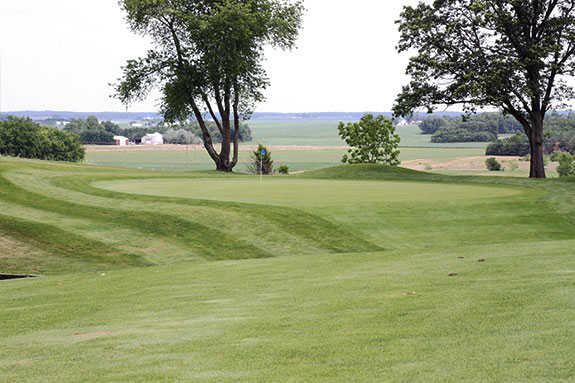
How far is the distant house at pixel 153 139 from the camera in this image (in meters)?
175

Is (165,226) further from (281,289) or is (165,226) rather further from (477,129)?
(477,129)

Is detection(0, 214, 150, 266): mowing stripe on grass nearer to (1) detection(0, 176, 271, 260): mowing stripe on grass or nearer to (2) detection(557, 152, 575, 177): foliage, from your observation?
(1) detection(0, 176, 271, 260): mowing stripe on grass

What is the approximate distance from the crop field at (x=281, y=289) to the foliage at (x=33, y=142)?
7850 cm

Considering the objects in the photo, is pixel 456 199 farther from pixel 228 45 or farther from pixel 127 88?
pixel 127 88

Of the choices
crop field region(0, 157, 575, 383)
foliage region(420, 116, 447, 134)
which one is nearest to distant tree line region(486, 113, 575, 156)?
foliage region(420, 116, 447, 134)

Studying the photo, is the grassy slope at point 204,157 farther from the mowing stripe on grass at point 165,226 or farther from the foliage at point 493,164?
the mowing stripe on grass at point 165,226

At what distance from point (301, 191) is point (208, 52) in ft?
Result: 81.2

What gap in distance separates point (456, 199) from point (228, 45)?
2643cm

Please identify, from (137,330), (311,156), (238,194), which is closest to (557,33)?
(238,194)

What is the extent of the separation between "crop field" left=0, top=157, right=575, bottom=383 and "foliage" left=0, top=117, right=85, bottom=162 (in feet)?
258

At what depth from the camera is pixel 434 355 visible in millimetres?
3691

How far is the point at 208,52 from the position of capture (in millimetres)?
41062

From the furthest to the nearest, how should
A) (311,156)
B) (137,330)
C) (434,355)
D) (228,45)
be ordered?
(311,156) < (228,45) < (137,330) < (434,355)

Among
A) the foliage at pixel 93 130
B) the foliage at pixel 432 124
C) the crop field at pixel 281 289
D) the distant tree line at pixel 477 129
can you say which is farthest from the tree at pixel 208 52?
the foliage at pixel 432 124
